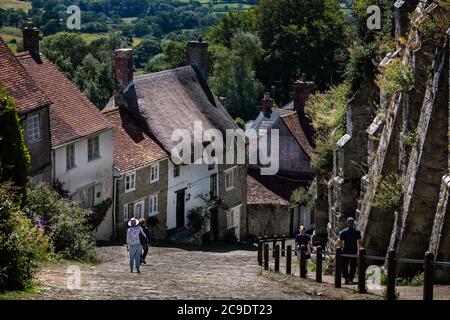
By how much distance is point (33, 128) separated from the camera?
33844 millimetres

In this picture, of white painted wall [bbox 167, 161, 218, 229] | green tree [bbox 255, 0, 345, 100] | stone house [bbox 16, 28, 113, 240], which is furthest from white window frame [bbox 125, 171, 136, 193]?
green tree [bbox 255, 0, 345, 100]

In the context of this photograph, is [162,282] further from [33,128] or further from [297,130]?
[297,130]

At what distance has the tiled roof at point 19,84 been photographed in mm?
32344

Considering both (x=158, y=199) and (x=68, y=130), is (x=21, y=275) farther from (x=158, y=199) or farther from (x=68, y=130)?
(x=158, y=199)

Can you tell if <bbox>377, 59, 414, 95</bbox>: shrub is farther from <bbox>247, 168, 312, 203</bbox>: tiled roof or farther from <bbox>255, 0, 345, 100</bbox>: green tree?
<bbox>255, 0, 345, 100</bbox>: green tree

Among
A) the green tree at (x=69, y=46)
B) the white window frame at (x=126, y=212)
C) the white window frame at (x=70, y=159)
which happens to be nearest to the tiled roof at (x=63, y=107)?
the white window frame at (x=70, y=159)

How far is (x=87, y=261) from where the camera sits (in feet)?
90.3

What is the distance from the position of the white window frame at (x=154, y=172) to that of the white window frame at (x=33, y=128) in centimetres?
988

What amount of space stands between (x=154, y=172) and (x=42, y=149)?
9733 millimetres

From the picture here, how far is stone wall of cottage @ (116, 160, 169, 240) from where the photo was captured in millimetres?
41281

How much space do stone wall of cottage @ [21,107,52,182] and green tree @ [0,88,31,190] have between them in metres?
5.68

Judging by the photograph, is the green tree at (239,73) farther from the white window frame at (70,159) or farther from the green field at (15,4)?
the green field at (15,4)

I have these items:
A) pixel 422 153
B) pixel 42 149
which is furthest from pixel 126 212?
pixel 422 153
